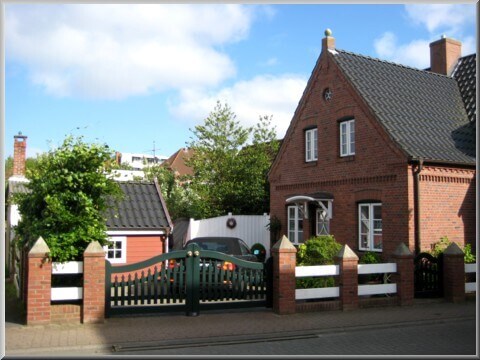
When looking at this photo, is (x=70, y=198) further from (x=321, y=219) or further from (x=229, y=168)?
(x=229, y=168)

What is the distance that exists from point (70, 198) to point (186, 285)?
3012 mm

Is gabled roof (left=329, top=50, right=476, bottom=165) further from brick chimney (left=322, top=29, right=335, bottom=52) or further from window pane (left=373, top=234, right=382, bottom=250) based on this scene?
window pane (left=373, top=234, right=382, bottom=250)

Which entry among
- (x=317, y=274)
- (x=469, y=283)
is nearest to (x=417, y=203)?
(x=469, y=283)

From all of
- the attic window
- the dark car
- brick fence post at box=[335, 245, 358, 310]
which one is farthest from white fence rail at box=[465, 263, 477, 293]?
the attic window

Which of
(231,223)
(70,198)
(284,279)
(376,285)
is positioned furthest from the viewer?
(231,223)

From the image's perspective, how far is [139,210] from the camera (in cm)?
1755

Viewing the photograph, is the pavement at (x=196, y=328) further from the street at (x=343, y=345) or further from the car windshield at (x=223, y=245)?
the car windshield at (x=223, y=245)

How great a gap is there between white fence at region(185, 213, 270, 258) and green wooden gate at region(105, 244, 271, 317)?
13053 mm

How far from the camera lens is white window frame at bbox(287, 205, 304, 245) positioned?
66.0 ft

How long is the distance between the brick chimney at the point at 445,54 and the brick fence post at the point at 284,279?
1459 cm

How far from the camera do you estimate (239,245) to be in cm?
1599

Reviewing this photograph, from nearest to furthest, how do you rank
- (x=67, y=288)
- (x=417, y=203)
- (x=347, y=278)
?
(x=67, y=288), (x=347, y=278), (x=417, y=203)

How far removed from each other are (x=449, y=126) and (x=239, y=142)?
1540 cm

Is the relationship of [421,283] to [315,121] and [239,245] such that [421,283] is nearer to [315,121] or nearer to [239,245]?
[239,245]
